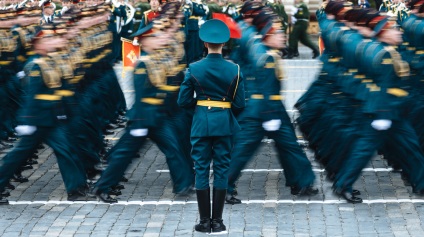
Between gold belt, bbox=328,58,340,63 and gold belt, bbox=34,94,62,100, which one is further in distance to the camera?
gold belt, bbox=328,58,340,63

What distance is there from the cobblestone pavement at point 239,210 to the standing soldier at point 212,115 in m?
0.35

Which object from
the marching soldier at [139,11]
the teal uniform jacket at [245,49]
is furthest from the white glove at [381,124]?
the marching soldier at [139,11]

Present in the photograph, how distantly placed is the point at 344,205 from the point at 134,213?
209 cm

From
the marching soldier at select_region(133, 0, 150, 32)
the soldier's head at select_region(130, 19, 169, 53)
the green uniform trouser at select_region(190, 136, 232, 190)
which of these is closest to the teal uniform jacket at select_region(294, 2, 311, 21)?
the marching soldier at select_region(133, 0, 150, 32)

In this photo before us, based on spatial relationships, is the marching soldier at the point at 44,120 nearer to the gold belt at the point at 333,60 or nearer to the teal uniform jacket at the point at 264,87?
the teal uniform jacket at the point at 264,87

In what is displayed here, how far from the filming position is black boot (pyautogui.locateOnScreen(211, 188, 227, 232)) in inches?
385

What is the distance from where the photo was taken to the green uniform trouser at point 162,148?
11008 millimetres

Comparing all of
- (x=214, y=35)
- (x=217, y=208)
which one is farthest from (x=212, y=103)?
(x=217, y=208)

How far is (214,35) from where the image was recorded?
975cm

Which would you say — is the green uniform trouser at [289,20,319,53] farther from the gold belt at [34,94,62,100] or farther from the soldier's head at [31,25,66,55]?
the gold belt at [34,94,62,100]

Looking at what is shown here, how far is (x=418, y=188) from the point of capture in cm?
1112

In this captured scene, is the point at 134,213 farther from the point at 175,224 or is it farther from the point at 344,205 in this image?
the point at 344,205

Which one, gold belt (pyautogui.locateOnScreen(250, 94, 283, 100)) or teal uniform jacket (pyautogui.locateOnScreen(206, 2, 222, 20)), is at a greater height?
gold belt (pyautogui.locateOnScreen(250, 94, 283, 100))

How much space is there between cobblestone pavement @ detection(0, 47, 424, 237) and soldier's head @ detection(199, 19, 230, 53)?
1.69 m
